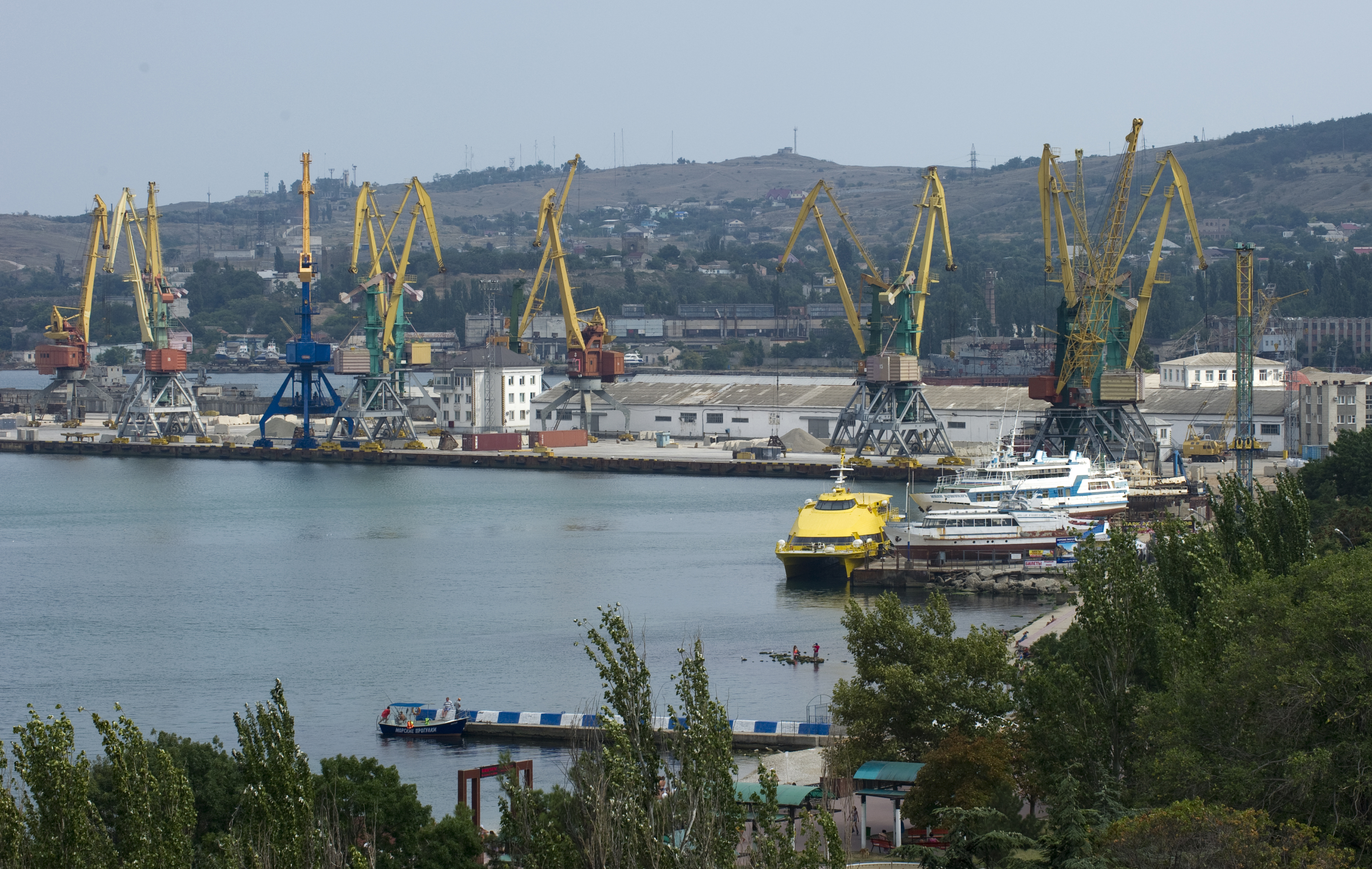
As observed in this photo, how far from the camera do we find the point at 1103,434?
42.5 meters

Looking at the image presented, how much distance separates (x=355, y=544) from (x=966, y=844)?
24391mm

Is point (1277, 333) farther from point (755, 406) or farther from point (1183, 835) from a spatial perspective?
point (1183, 835)

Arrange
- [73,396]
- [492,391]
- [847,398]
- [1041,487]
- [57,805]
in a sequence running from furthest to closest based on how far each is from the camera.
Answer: [73,396]
[492,391]
[847,398]
[1041,487]
[57,805]

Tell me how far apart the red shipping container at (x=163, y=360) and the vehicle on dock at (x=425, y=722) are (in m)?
40.7

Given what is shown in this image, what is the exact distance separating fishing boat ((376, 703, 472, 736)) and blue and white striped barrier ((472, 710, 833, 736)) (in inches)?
7.7

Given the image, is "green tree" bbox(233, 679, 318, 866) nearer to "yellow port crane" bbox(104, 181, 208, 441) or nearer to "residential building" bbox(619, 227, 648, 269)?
"yellow port crane" bbox(104, 181, 208, 441)

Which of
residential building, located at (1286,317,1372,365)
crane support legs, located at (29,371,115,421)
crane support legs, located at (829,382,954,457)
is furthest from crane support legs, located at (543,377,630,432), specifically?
residential building, located at (1286,317,1372,365)

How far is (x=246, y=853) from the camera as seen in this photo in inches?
354

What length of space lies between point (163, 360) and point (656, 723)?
43121 millimetres

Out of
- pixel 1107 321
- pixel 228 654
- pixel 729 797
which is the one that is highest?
pixel 1107 321

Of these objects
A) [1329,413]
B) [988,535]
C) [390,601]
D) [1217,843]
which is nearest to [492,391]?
[1329,413]

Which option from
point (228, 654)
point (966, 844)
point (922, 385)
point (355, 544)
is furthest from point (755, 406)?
point (966, 844)

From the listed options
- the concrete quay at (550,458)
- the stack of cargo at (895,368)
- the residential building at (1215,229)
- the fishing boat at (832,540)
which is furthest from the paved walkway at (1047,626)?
the residential building at (1215,229)

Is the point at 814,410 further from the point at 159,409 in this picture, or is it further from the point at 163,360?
the point at 159,409
